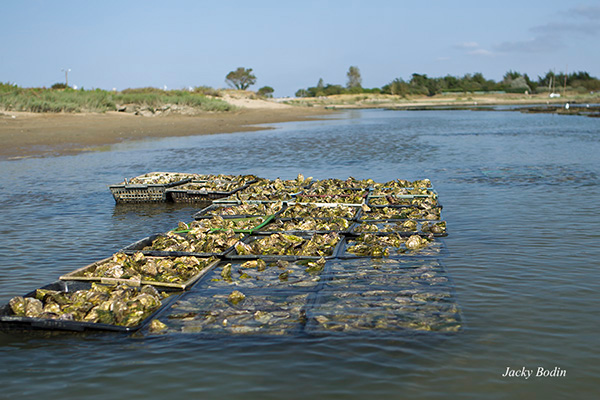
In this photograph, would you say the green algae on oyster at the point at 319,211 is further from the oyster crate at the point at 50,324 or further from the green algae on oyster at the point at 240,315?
the oyster crate at the point at 50,324

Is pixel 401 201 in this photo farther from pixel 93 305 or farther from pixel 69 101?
pixel 69 101

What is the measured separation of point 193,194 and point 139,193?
1.31 meters

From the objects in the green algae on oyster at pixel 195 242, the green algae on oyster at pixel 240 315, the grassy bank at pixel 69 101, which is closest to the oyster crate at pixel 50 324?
the green algae on oyster at pixel 240 315

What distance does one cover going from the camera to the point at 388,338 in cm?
518

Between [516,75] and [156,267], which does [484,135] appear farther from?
[516,75]

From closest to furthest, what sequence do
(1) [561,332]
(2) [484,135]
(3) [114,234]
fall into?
(1) [561,332], (3) [114,234], (2) [484,135]

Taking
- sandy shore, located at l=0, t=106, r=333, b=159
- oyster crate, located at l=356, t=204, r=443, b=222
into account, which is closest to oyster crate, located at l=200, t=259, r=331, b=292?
oyster crate, located at l=356, t=204, r=443, b=222

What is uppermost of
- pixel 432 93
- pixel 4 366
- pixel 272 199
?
pixel 432 93

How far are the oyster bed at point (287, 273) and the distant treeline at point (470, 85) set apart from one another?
112 m

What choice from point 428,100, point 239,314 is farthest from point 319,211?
point 428,100

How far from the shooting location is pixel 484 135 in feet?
107

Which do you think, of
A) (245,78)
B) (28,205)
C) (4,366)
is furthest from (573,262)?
(245,78)

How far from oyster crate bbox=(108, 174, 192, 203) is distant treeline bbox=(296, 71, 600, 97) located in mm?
109618

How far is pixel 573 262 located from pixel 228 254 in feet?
15.5
